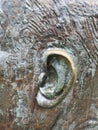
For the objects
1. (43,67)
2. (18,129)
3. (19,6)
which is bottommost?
(18,129)

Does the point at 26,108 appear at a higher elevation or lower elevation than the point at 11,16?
lower

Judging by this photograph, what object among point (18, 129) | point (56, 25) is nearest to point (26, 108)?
point (18, 129)

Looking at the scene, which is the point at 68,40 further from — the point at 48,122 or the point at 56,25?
the point at 48,122
